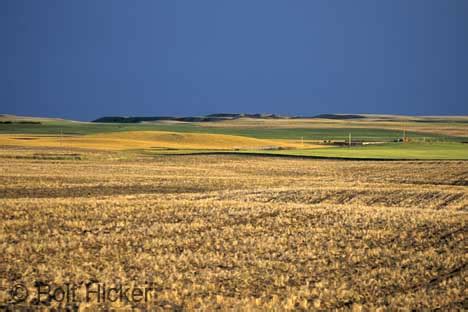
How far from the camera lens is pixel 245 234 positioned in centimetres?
1873

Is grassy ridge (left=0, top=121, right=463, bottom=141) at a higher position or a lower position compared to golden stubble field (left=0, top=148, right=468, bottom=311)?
higher

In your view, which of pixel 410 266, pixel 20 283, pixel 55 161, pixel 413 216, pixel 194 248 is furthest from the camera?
pixel 55 161

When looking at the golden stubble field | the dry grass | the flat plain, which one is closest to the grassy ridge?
the dry grass

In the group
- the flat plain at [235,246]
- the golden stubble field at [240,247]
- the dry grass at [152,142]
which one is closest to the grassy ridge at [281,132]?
the dry grass at [152,142]

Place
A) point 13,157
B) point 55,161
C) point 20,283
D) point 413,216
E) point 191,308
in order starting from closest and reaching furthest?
point 191,308
point 20,283
point 413,216
point 55,161
point 13,157

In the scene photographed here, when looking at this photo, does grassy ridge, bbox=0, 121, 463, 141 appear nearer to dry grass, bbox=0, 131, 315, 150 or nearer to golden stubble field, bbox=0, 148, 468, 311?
dry grass, bbox=0, 131, 315, 150

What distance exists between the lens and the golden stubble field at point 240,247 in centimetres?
1265

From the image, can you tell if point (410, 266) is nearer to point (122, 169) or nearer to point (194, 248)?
point (194, 248)

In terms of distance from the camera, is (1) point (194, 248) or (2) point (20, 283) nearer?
(2) point (20, 283)

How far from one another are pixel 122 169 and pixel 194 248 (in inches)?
1207

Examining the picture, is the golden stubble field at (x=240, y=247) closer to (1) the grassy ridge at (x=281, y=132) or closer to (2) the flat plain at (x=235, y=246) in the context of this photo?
(2) the flat plain at (x=235, y=246)

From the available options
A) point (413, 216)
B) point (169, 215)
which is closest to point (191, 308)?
point (169, 215)

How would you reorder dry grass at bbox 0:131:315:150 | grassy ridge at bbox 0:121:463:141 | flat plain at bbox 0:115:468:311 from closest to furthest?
flat plain at bbox 0:115:468:311 → dry grass at bbox 0:131:315:150 → grassy ridge at bbox 0:121:463:141

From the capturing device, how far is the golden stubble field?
12.6m
